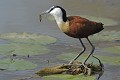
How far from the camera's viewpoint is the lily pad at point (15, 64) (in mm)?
6809

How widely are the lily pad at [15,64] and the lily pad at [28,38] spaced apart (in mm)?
1222

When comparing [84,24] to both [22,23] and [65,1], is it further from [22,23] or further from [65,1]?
[65,1]

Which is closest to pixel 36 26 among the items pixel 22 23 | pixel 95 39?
pixel 22 23

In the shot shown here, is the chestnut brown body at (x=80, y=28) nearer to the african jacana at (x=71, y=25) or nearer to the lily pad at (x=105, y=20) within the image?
the african jacana at (x=71, y=25)

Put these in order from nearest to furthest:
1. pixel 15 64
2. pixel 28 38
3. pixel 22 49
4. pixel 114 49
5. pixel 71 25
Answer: pixel 71 25 < pixel 15 64 < pixel 22 49 < pixel 114 49 < pixel 28 38

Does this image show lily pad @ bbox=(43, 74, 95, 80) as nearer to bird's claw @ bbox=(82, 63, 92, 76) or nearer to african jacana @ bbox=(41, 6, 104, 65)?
bird's claw @ bbox=(82, 63, 92, 76)

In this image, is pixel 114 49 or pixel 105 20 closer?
pixel 114 49

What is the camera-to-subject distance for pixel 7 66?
683cm

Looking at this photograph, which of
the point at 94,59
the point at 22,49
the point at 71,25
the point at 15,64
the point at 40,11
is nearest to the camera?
the point at 71,25

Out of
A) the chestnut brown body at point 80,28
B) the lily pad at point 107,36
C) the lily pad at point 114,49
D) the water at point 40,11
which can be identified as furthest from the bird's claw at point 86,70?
the lily pad at point 107,36

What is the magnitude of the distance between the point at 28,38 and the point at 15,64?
1609mm

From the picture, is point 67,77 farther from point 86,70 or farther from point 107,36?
point 107,36

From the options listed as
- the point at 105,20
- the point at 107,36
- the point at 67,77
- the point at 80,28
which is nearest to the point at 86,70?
the point at 67,77

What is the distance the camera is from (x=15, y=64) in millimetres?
6953
